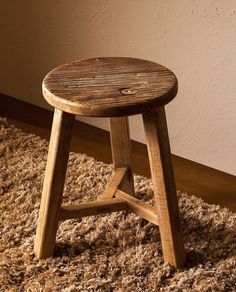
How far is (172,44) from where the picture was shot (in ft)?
5.52

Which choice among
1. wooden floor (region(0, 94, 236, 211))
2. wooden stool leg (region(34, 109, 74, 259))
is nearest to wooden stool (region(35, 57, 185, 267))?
wooden stool leg (region(34, 109, 74, 259))

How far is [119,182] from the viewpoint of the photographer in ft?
5.02

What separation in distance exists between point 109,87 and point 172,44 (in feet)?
1.67

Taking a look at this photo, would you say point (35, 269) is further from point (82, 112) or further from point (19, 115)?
point (19, 115)

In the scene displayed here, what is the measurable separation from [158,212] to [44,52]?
931 mm

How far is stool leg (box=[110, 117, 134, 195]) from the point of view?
1.46 meters

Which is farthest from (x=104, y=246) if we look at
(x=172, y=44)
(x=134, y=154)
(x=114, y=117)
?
(x=172, y=44)

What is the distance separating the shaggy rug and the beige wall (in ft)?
0.72

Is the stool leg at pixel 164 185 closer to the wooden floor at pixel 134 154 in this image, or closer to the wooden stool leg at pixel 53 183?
the wooden stool leg at pixel 53 183

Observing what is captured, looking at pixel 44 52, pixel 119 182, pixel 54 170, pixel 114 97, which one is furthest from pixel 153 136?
pixel 44 52

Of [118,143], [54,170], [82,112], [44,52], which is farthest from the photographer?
[44,52]

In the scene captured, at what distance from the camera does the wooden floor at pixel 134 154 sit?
1.68 meters

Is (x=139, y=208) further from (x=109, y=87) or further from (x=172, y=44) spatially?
(x=172, y=44)

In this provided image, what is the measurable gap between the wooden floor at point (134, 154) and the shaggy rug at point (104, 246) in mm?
79
